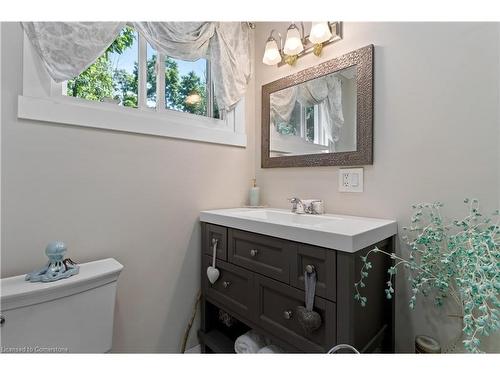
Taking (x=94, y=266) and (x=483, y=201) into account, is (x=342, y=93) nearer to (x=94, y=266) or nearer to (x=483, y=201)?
(x=483, y=201)

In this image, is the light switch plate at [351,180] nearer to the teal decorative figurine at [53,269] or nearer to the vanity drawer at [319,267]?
the vanity drawer at [319,267]

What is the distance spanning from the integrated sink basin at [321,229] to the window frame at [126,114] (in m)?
0.52

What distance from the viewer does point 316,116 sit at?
4.59ft

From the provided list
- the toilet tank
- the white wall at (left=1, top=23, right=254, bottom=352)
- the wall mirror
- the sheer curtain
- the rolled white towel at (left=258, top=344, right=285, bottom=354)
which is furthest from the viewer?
the sheer curtain

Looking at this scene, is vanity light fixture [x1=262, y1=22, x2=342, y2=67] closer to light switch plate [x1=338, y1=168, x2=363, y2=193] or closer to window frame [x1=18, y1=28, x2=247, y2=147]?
window frame [x1=18, y1=28, x2=247, y2=147]

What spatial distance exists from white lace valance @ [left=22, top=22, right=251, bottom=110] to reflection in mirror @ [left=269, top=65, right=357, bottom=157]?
33cm

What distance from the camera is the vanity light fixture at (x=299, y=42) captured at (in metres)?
1.28

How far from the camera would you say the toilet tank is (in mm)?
788

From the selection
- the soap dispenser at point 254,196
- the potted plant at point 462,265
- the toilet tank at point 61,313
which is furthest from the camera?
the soap dispenser at point 254,196

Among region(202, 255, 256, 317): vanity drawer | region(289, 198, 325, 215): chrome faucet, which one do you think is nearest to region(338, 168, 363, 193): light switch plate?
region(289, 198, 325, 215): chrome faucet

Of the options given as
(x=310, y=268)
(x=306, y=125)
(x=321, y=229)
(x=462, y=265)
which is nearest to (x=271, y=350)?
(x=310, y=268)

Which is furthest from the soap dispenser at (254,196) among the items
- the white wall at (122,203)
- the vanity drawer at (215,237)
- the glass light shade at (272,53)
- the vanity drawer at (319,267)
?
the glass light shade at (272,53)

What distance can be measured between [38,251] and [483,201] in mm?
1802
